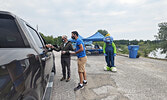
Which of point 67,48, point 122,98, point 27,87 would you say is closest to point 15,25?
point 27,87

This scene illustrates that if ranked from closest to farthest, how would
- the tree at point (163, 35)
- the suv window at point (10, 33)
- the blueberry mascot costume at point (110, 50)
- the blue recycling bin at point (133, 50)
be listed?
1. the suv window at point (10, 33)
2. the blueberry mascot costume at point (110, 50)
3. the blue recycling bin at point (133, 50)
4. the tree at point (163, 35)

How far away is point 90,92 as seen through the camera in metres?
2.60

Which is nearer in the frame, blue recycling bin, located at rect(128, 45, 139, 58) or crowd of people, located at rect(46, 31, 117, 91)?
crowd of people, located at rect(46, 31, 117, 91)

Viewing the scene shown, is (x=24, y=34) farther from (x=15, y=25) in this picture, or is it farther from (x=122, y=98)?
(x=122, y=98)

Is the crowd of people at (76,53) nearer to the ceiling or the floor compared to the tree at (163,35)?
nearer to the floor

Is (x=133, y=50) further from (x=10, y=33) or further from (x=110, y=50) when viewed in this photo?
(x=10, y=33)

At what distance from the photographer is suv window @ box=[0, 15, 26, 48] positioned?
1.06 metres

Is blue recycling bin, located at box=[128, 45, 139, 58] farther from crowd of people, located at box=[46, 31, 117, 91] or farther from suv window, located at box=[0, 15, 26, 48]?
suv window, located at box=[0, 15, 26, 48]

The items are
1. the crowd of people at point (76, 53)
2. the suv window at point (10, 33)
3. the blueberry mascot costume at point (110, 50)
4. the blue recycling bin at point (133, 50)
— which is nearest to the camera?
the suv window at point (10, 33)

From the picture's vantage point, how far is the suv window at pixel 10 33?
1.06m

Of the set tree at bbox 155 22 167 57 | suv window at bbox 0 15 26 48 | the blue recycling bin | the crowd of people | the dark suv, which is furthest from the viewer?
tree at bbox 155 22 167 57

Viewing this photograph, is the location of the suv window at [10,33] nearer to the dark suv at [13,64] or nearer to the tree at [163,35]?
the dark suv at [13,64]

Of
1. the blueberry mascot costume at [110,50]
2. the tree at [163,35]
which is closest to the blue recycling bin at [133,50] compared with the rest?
the tree at [163,35]

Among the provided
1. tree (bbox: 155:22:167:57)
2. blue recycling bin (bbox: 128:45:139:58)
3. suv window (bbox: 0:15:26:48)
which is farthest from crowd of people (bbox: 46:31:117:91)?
tree (bbox: 155:22:167:57)
